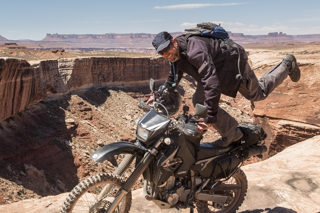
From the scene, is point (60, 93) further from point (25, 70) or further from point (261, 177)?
point (261, 177)

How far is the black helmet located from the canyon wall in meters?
20.4

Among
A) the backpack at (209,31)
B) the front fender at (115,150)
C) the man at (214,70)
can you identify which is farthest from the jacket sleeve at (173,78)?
the front fender at (115,150)

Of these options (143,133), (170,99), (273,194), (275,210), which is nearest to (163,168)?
(143,133)

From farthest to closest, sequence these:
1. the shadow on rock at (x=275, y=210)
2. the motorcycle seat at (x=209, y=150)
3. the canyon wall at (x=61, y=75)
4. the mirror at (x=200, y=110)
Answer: the canyon wall at (x=61, y=75)
the shadow on rock at (x=275, y=210)
the motorcycle seat at (x=209, y=150)
the mirror at (x=200, y=110)

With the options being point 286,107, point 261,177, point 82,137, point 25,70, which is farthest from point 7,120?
point 261,177

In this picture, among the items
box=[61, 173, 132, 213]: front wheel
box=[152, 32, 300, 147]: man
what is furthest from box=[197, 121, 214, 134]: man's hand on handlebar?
box=[61, 173, 132, 213]: front wheel

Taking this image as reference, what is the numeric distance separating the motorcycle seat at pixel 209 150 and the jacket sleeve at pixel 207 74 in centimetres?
55

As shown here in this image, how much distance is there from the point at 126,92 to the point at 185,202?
49.9 meters

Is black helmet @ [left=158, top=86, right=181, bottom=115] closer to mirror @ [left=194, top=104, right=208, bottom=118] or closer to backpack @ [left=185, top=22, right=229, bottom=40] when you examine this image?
backpack @ [left=185, top=22, right=229, bottom=40]

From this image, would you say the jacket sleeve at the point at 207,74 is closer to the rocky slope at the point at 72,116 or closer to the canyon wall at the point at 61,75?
the rocky slope at the point at 72,116

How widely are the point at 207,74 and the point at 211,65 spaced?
144mm

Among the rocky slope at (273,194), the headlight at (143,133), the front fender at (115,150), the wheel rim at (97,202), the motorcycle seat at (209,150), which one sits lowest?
the rocky slope at (273,194)

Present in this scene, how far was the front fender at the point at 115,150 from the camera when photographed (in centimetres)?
376

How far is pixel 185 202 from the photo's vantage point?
4551mm
